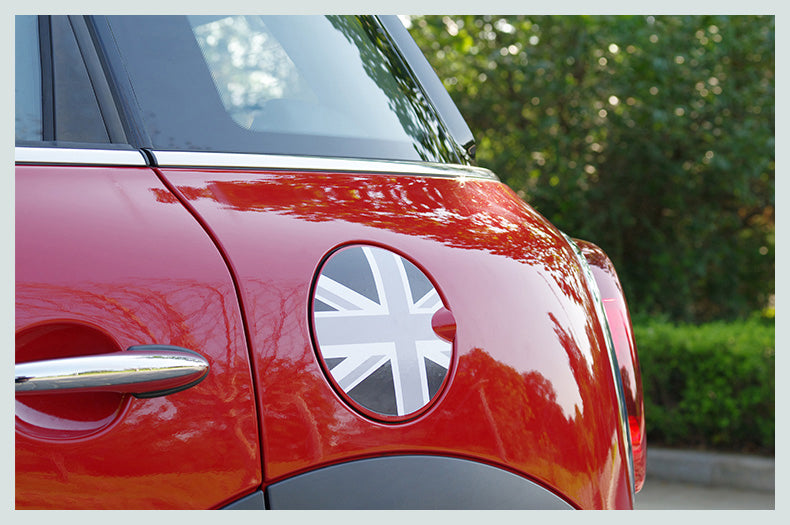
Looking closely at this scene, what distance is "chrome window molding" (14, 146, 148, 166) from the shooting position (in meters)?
1.06

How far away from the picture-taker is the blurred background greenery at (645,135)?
6.97 meters

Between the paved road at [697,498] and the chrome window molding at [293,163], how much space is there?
367cm

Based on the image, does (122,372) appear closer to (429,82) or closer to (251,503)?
(251,503)

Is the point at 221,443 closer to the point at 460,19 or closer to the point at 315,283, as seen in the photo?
the point at 315,283

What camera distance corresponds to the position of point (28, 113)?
3.91 ft

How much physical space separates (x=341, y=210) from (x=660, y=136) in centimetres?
674

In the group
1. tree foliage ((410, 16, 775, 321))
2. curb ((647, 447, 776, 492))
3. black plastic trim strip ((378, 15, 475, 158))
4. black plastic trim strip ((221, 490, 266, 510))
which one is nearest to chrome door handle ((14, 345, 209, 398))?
black plastic trim strip ((221, 490, 266, 510))

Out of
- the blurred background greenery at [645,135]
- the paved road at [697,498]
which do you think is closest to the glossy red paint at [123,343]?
the paved road at [697,498]

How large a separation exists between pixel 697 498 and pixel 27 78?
4704 mm

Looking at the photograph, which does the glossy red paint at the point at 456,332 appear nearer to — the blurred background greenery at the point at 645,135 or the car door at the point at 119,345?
the car door at the point at 119,345

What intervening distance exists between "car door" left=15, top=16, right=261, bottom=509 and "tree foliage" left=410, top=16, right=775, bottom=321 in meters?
6.38

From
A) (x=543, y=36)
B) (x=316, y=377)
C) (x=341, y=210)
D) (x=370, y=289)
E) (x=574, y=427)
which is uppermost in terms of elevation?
(x=543, y=36)

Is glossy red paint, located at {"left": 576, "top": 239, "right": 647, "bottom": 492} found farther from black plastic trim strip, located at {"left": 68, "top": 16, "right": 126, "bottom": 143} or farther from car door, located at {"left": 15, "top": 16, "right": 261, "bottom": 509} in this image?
black plastic trim strip, located at {"left": 68, "top": 16, "right": 126, "bottom": 143}

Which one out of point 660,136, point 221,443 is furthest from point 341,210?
point 660,136
